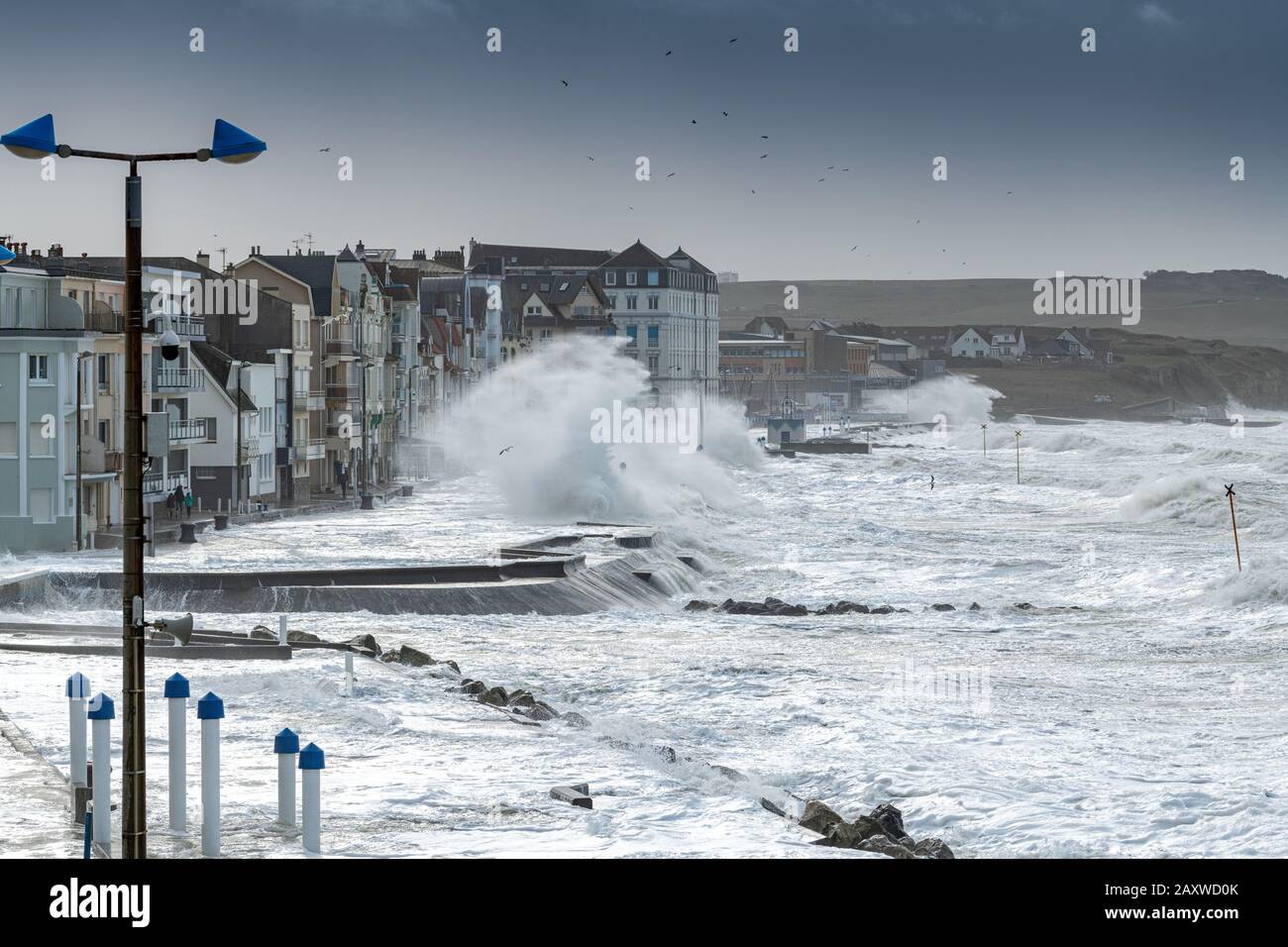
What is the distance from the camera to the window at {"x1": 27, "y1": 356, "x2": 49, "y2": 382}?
151 feet

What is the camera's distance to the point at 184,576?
38219mm

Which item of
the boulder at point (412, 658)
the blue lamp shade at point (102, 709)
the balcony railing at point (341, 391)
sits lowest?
the boulder at point (412, 658)

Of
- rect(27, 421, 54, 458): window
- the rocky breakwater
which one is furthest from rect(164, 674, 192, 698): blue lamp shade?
rect(27, 421, 54, 458): window

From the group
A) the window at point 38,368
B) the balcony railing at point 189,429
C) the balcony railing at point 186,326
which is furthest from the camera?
the balcony railing at point 189,429

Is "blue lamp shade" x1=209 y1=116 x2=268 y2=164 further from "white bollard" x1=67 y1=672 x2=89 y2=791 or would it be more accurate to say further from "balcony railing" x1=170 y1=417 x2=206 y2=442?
"balcony railing" x1=170 y1=417 x2=206 y2=442

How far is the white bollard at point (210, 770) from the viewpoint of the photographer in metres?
14.3

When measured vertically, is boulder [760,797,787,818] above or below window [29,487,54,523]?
below

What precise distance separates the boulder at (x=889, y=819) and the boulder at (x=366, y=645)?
41.8 feet

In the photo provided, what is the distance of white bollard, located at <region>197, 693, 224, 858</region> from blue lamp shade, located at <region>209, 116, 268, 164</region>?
477 cm

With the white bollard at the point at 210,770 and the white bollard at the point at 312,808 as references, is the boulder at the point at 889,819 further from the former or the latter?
the white bollard at the point at 210,770


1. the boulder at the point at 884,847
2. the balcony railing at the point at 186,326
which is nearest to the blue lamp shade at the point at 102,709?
the boulder at the point at 884,847

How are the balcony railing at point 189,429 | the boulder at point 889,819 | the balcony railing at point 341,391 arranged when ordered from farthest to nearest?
the balcony railing at point 341,391 < the balcony railing at point 189,429 < the boulder at point 889,819

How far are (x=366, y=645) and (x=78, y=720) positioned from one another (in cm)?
1454
